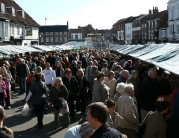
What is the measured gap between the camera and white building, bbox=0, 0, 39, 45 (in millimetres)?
37969

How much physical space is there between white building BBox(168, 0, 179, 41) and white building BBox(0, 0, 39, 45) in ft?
78.9

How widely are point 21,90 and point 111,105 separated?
11163 millimetres

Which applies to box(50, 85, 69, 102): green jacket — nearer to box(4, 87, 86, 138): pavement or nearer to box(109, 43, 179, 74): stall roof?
box(4, 87, 86, 138): pavement

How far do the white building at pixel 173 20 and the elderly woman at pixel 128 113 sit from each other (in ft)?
149

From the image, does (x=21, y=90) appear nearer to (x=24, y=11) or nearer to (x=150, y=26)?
(x=24, y=11)

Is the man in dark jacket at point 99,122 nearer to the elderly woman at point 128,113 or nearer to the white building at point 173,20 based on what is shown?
the elderly woman at point 128,113

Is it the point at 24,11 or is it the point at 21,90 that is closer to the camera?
the point at 21,90

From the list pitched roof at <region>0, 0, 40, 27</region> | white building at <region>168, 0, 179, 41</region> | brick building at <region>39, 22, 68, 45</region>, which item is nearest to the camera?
pitched roof at <region>0, 0, 40, 27</region>

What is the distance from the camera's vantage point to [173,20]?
51.6m

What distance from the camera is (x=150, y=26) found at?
2736 inches

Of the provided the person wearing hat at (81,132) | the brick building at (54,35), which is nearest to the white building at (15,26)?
the person wearing hat at (81,132)

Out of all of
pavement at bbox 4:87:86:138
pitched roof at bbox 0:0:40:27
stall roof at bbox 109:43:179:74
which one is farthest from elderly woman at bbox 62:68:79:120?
pitched roof at bbox 0:0:40:27

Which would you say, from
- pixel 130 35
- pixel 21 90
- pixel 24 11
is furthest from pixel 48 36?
pixel 21 90

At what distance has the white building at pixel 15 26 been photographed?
38.0 m
